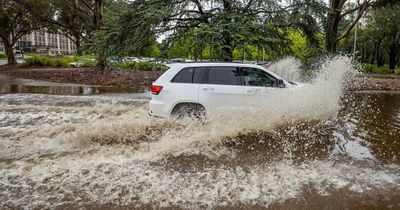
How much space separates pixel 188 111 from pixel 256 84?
1779 mm

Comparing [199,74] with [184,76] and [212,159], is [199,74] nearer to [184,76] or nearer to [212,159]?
[184,76]

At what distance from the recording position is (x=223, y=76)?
7707 millimetres

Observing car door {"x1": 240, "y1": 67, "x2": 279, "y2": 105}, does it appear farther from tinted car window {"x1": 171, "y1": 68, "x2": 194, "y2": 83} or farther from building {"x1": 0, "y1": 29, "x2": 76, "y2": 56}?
building {"x1": 0, "y1": 29, "x2": 76, "y2": 56}

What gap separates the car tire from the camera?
25.2 ft

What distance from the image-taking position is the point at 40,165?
17.7 feet

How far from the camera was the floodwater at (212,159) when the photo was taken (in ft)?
14.2

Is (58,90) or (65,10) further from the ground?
Answer: (65,10)

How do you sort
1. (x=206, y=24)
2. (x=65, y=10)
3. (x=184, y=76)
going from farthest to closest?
1. (x=65, y=10)
2. (x=206, y=24)
3. (x=184, y=76)

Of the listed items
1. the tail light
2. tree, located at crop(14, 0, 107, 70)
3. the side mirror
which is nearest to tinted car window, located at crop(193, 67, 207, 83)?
the tail light

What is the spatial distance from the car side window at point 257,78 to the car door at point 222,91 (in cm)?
18

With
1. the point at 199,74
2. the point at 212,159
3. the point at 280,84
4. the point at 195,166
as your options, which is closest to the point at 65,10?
the point at 199,74

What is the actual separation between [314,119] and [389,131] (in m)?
2.22

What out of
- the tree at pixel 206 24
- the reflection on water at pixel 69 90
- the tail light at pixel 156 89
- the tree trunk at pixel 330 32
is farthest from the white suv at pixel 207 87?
the tree trunk at pixel 330 32

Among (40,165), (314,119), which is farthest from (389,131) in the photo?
(40,165)
